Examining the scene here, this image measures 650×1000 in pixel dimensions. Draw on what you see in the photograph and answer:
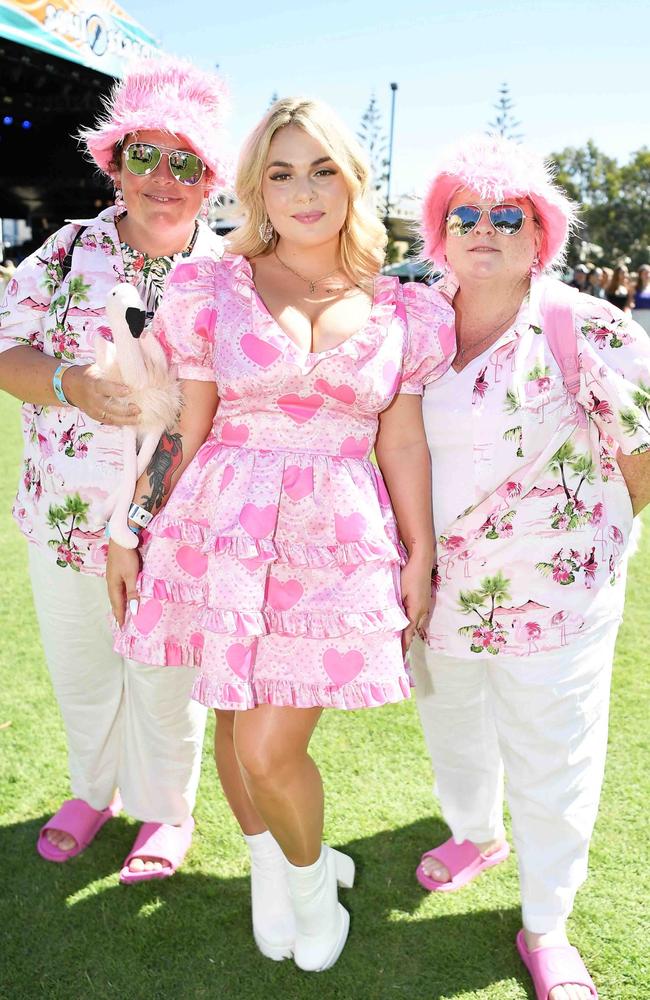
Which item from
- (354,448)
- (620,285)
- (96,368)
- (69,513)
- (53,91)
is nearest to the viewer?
(354,448)

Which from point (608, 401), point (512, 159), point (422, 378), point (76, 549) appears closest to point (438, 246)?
point (512, 159)

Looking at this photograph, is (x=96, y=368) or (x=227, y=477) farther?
(x=96, y=368)

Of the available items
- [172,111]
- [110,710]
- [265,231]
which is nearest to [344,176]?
[265,231]

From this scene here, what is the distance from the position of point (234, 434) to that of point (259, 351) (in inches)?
8.1

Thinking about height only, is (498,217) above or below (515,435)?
above

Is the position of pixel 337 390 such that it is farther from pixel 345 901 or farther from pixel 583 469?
pixel 345 901

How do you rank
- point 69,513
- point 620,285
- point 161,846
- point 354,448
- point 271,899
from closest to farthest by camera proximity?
point 354,448 < point 271,899 < point 69,513 < point 161,846 < point 620,285

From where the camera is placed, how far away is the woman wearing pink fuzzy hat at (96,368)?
2254mm

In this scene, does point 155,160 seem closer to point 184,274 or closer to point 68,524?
point 184,274

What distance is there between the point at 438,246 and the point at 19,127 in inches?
527

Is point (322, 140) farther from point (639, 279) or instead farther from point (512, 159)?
point (639, 279)

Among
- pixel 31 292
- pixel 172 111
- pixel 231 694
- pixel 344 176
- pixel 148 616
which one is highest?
pixel 172 111

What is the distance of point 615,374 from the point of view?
76.4 inches

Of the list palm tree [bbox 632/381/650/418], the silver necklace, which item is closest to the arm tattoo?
the silver necklace
